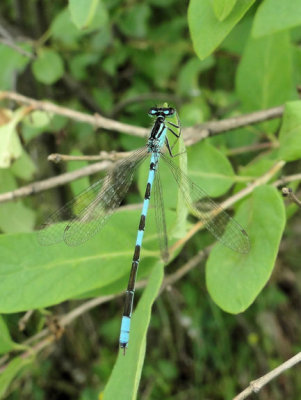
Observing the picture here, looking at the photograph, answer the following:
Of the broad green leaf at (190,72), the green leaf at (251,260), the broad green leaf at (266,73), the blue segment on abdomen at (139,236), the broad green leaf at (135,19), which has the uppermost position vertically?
the broad green leaf at (135,19)

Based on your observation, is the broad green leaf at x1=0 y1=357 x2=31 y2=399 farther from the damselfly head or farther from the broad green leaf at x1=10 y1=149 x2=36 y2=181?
the damselfly head

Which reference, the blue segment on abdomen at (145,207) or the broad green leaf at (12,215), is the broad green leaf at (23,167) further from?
the blue segment on abdomen at (145,207)

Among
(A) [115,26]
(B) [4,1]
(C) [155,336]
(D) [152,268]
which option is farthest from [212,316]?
(B) [4,1]

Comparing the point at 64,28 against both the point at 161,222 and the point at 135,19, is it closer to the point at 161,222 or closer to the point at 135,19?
the point at 135,19

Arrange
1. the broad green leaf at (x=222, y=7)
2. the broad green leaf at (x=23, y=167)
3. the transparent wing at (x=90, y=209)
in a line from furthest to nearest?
the broad green leaf at (x=23, y=167) → the transparent wing at (x=90, y=209) → the broad green leaf at (x=222, y=7)

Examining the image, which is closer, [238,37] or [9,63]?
[9,63]

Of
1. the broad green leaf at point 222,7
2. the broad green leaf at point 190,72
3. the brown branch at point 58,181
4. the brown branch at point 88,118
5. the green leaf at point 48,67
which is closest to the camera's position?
the broad green leaf at point 222,7

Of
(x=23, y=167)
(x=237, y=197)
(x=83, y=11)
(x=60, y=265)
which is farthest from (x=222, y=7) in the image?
(x=23, y=167)

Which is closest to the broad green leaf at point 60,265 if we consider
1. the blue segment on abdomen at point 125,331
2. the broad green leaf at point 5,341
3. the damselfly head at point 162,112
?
the blue segment on abdomen at point 125,331
